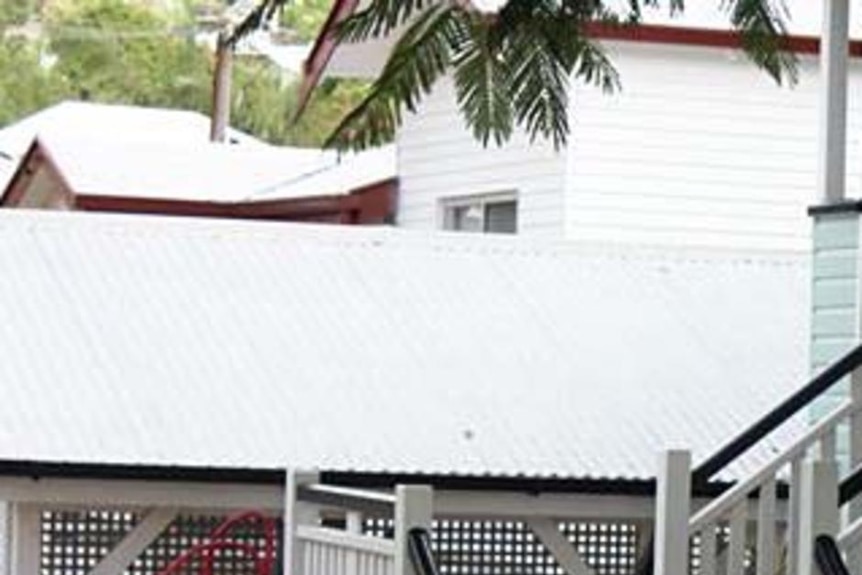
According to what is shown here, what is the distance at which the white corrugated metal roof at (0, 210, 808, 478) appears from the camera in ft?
37.0

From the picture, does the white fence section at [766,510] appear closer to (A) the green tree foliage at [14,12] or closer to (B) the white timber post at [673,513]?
(B) the white timber post at [673,513]

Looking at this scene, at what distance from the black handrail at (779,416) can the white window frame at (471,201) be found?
778 cm

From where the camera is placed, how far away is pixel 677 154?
1605 centimetres

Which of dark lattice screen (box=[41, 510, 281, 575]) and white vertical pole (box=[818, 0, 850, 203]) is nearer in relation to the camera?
white vertical pole (box=[818, 0, 850, 203])

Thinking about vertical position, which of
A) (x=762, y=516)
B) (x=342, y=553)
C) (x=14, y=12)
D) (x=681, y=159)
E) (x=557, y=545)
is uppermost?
(x=14, y=12)

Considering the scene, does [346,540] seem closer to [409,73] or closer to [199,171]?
[409,73]

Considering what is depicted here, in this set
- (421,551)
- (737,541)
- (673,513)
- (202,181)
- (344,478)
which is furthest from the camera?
(202,181)

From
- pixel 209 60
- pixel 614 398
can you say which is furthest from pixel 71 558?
pixel 209 60

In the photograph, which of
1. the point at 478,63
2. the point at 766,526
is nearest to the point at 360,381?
the point at 766,526

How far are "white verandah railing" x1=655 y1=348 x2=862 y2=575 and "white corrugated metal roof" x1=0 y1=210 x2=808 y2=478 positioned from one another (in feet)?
8.45

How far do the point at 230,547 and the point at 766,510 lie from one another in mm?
3695

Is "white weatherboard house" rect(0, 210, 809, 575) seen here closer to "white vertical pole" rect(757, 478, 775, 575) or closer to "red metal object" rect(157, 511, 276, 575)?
"red metal object" rect(157, 511, 276, 575)

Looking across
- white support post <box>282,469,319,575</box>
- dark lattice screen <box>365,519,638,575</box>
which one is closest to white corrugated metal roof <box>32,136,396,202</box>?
dark lattice screen <box>365,519,638,575</box>

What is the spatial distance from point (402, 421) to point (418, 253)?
1.98 meters
